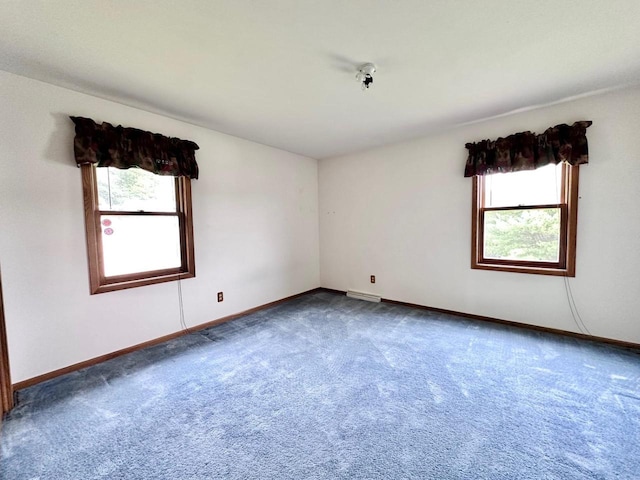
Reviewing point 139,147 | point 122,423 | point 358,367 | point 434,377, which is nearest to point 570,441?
point 434,377

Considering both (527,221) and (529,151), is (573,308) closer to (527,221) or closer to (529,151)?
(527,221)

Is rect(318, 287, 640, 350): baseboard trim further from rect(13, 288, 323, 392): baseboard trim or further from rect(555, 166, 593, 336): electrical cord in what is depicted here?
rect(13, 288, 323, 392): baseboard trim

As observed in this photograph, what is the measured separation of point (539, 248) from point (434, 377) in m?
2.01

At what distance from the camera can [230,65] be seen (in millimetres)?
1931

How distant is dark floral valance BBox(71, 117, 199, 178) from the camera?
223 centimetres

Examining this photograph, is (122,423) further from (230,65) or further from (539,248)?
(539,248)

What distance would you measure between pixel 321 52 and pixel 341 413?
2440mm

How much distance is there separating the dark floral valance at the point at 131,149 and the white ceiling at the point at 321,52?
229mm

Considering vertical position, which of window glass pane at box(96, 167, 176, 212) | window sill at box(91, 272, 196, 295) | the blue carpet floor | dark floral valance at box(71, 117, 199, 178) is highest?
dark floral valance at box(71, 117, 199, 178)

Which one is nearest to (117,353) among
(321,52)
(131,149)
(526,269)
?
(131,149)

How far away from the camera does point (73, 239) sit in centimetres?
227

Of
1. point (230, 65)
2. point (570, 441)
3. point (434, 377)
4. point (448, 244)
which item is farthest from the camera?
point (448, 244)

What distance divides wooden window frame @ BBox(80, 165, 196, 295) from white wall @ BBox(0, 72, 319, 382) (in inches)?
2.4

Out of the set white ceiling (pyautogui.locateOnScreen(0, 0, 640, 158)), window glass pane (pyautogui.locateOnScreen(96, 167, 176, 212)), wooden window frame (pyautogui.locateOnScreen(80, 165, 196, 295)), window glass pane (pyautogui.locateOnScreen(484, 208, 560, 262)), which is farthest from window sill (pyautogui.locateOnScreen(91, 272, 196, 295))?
window glass pane (pyautogui.locateOnScreen(484, 208, 560, 262))
